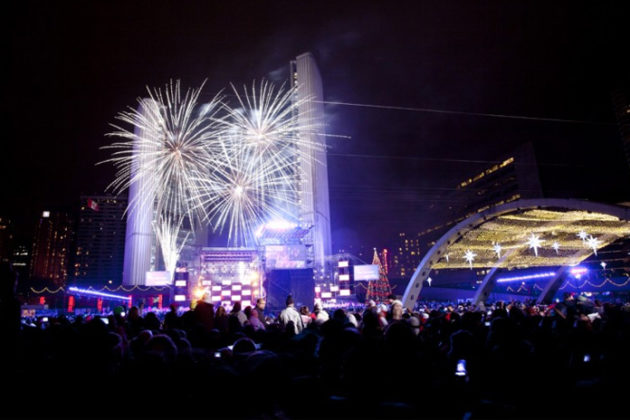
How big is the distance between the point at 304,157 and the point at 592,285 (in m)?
37.9

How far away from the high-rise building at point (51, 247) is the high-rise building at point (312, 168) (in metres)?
131

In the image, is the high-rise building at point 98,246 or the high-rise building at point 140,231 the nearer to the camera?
the high-rise building at point 140,231

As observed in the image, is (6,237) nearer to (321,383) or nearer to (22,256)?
(22,256)

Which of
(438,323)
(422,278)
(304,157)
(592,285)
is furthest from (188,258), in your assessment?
(438,323)

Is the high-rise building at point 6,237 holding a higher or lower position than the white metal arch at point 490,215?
higher

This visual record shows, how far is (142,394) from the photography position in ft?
10.0

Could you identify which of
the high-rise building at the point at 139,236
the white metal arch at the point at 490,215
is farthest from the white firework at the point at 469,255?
the high-rise building at the point at 139,236

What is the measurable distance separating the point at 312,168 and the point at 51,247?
138041 millimetres

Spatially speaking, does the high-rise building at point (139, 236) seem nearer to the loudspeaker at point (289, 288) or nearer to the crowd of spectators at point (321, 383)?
the loudspeaker at point (289, 288)

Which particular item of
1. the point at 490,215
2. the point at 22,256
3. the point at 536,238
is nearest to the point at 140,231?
the point at 490,215

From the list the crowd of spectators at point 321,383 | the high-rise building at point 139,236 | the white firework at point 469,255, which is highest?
the high-rise building at point 139,236

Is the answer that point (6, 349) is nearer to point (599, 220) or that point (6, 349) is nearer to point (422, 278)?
point (422, 278)

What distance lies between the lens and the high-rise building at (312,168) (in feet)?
167

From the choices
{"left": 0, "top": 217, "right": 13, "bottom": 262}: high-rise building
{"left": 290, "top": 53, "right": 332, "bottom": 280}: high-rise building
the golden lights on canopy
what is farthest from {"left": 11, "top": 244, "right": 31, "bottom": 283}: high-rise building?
the golden lights on canopy
